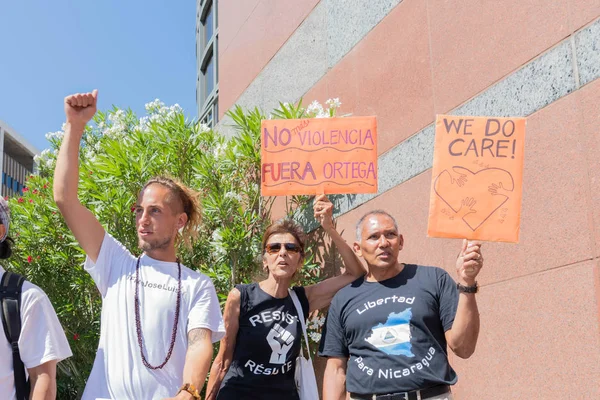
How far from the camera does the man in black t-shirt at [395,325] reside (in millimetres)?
3117

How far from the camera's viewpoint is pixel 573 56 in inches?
147

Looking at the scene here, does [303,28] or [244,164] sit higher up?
[303,28]

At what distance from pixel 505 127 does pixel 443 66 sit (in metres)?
1.93

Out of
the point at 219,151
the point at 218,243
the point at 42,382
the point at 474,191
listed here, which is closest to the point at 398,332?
the point at 474,191

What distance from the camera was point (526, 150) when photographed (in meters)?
4.07

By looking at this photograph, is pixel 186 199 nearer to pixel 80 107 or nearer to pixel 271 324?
pixel 80 107

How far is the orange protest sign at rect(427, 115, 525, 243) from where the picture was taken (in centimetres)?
308

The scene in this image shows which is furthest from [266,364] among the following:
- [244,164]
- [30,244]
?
[30,244]

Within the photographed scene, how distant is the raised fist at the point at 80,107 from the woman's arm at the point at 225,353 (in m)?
1.58

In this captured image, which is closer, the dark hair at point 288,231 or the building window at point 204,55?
the dark hair at point 288,231

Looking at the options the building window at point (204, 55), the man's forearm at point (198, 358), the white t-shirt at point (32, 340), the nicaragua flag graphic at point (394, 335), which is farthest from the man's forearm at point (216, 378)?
the building window at point (204, 55)

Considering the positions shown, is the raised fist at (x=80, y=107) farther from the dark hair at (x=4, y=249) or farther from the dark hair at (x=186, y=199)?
the dark hair at (x=4, y=249)

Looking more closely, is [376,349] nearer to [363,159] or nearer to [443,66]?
[363,159]

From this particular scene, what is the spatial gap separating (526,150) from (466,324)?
1491 millimetres
